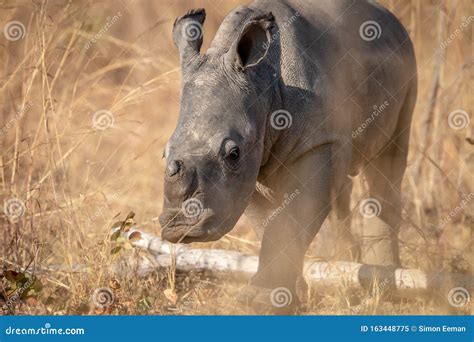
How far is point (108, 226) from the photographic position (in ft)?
22.9

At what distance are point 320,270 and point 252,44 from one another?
1.89 meters

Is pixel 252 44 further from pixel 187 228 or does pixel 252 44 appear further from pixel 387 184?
pixel 387 184

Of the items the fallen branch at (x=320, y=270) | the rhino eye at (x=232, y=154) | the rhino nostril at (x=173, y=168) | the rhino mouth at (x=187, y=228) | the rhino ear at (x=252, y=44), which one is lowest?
the fallen branch at (x=320, y=270)

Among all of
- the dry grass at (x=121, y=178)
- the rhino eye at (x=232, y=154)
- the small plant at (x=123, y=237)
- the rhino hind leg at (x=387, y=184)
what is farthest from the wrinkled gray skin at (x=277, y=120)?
the small plant at (x=123, y=237)

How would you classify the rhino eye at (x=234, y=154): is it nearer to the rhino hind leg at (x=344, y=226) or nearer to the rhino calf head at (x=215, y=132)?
the rhino calf head at (x=215, y=132)

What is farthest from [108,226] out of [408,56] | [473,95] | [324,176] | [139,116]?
[139,116]

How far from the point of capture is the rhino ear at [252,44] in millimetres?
6211

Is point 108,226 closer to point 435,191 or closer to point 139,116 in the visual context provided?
point 435,191

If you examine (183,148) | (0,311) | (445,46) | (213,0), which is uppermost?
(213,0)

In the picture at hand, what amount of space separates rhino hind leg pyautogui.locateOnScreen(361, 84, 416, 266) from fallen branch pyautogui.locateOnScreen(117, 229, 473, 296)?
3.32 ft

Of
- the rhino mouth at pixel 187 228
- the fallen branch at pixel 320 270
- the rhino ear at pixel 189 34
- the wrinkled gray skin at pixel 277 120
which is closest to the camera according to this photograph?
the rhino mouth at pixel 187 228

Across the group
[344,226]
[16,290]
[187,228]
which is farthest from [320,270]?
[16,290]

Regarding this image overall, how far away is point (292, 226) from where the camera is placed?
6.57 m

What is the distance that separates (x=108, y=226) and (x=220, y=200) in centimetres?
139
